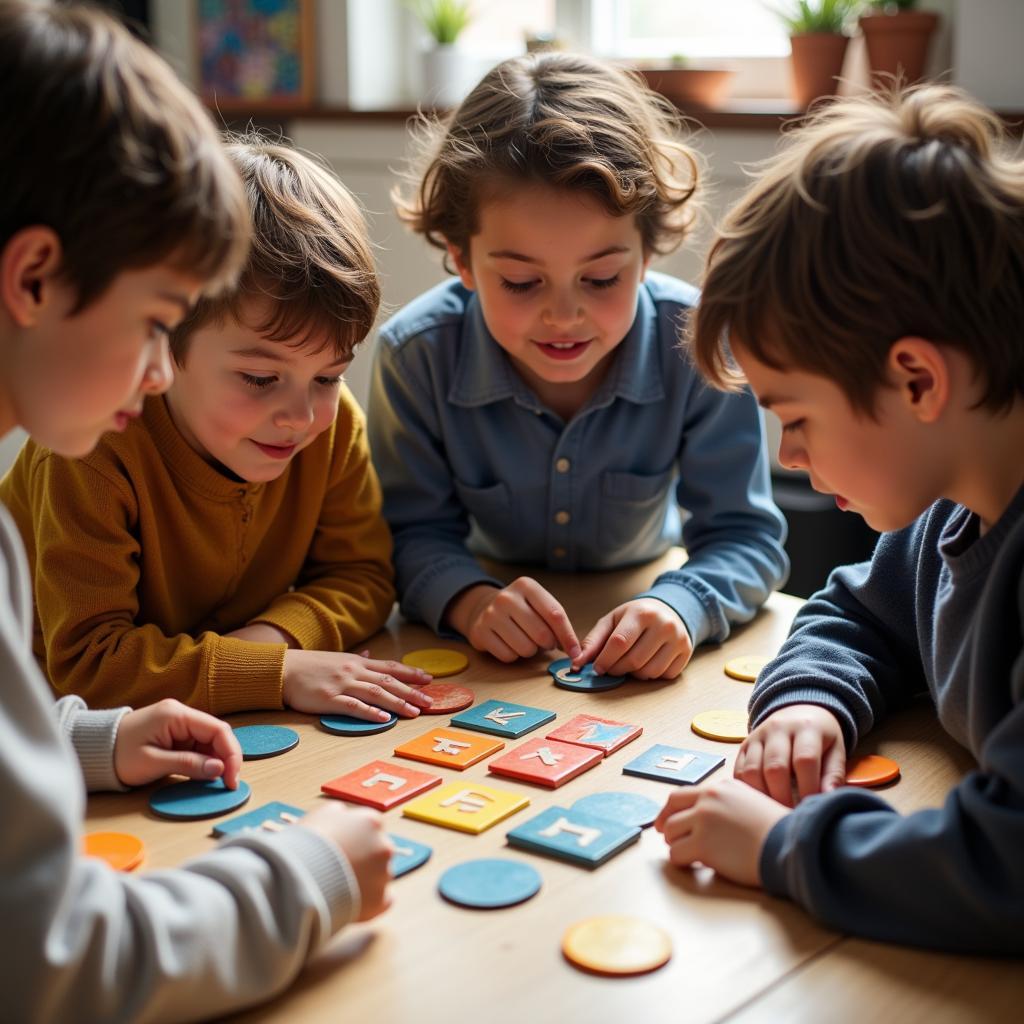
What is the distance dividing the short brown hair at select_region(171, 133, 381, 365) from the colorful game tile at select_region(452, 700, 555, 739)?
0.39 metres

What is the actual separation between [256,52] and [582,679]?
2330 mm

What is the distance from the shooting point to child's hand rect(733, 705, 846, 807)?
3.36ft

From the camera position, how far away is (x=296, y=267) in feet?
4.14

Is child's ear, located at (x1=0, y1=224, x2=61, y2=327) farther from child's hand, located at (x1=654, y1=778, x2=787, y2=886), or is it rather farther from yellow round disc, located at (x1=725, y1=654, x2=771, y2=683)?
yellow round disc, located at (x1=725, y1=654, x2=771, y2=683)

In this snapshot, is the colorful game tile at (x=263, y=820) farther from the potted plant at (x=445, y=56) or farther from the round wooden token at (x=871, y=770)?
the potted plant at (x=445, y=56)

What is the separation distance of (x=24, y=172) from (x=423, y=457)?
92 cm

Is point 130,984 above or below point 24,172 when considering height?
below

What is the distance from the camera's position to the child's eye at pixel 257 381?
1.28 m

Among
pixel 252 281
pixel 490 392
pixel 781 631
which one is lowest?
pixel 781 631

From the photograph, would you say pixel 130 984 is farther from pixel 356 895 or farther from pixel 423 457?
pixel 423 457

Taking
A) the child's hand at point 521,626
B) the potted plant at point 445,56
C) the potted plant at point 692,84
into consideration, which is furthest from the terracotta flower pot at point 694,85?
the child's hand at point 521,626

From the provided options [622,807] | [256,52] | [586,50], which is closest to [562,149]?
[622,807]

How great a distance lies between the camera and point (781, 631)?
1.46m

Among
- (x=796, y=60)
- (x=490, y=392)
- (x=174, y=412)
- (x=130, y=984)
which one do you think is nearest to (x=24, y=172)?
(x=130, y=984)
